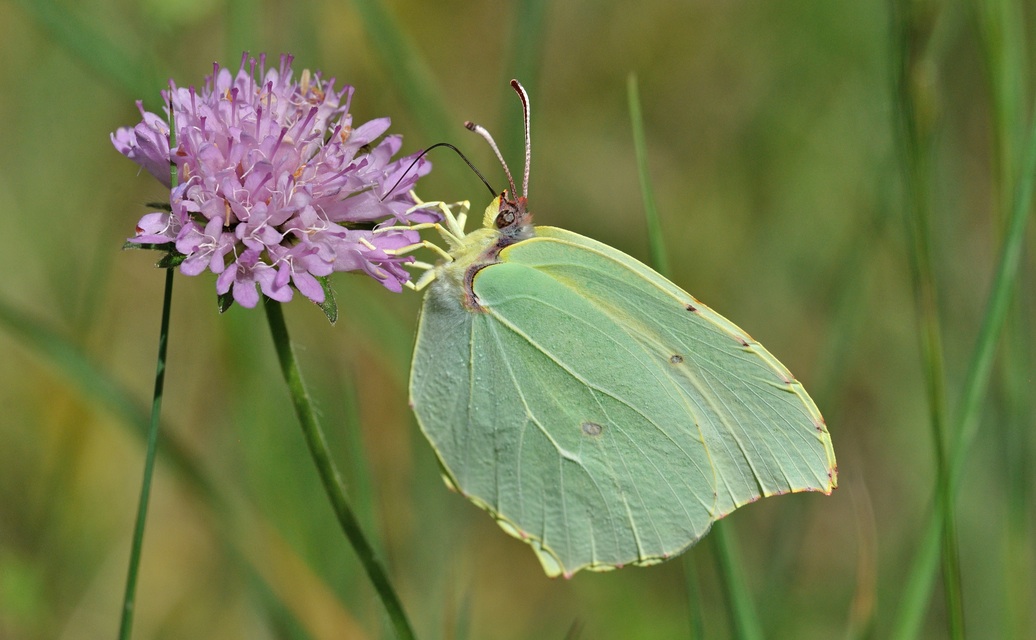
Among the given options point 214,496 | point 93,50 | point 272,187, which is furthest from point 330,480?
point 93,50

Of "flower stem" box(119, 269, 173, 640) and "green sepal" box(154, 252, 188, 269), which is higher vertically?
"green sepal" box(154, 252, 188, 269)

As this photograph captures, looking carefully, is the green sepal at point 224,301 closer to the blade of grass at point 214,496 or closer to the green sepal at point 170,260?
the green sepal at point 170,260

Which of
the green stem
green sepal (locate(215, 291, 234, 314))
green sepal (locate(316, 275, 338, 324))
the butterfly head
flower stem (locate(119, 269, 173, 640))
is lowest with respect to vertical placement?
the green stem

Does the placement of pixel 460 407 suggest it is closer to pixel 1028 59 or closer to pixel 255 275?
pixel 255 275

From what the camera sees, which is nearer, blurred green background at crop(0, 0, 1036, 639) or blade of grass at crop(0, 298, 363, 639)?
blade of grass at crop(0, 298, 363, 639)

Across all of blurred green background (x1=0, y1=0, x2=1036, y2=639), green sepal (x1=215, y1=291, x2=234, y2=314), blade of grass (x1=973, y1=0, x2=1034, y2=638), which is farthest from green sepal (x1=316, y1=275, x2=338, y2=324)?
blade of grass (x1=973, y1=0, x2=1034, y2=638)

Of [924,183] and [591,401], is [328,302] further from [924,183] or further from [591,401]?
[924,183]

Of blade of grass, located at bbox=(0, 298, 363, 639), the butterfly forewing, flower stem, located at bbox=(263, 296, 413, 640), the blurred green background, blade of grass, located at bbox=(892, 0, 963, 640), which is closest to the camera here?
flower stem, located at bbox=(263, 296, 413, 640)

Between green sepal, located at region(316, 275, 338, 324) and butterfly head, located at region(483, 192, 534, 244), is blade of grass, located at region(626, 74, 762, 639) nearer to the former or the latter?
butterfly head, located at region(483, 192, 534, 244)

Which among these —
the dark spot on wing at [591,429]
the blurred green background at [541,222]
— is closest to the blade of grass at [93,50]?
the blurred green background at [541,222]
